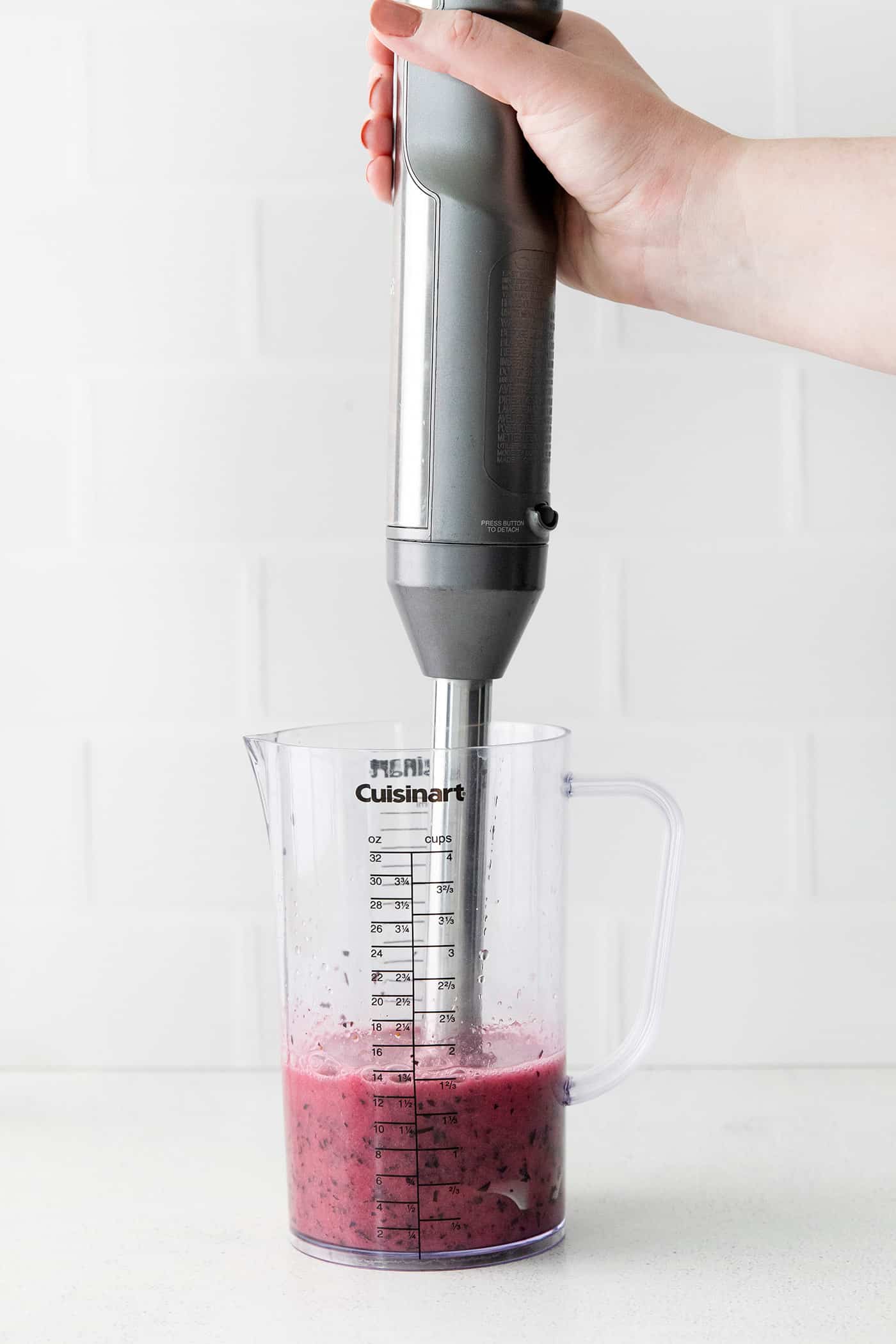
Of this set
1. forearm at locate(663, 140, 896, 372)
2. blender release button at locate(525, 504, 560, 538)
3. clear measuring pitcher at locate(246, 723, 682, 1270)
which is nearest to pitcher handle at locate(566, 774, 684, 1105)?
clear measuring pitcher at locate(246, 723, 682, 1270)

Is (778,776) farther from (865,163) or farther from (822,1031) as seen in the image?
(865,163)

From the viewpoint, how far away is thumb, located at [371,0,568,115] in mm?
603

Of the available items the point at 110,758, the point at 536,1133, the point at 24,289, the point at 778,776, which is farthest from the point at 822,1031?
the point at 24,289

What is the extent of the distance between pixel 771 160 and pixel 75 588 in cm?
51

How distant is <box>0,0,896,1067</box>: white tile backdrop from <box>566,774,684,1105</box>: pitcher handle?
0.27 meters

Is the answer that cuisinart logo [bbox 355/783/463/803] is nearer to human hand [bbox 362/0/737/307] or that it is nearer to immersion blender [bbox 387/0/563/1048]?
immersion blender [bbox 387/0/563/1048]

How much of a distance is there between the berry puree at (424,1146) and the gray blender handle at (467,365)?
0.18m

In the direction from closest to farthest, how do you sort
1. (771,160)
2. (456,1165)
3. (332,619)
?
(456,1165), (771,160), (332,619)

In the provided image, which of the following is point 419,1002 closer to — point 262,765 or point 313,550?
point 262,765

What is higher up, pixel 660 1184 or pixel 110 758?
pixel 110 758

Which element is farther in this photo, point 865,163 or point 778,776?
point 778,776

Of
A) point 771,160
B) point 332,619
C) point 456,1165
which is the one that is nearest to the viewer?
point 456,1165

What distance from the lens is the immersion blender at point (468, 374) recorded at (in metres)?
0.62

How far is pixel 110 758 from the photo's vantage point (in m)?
0.93
